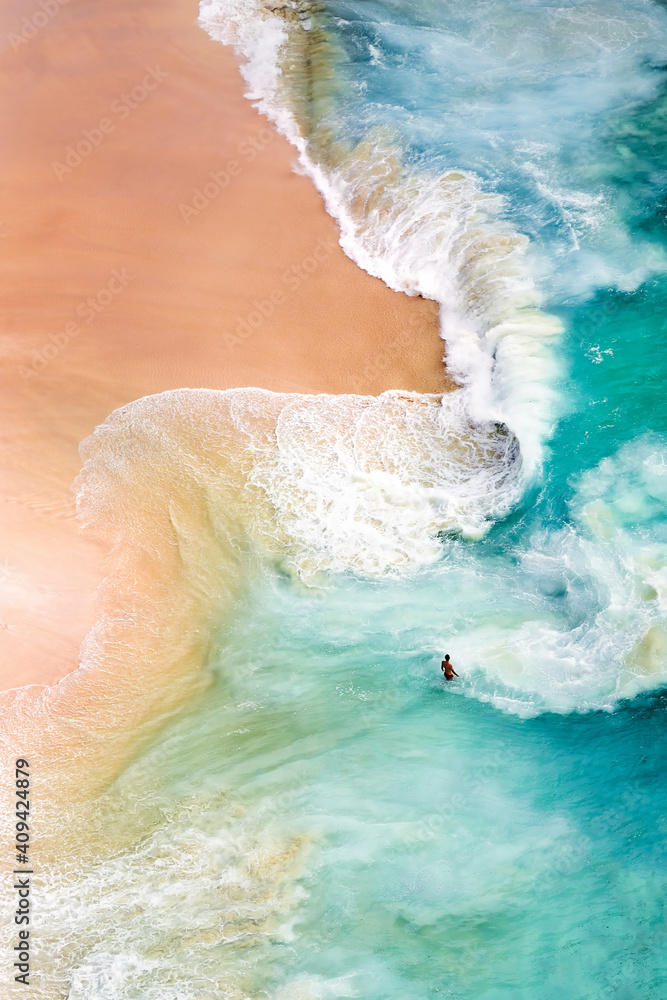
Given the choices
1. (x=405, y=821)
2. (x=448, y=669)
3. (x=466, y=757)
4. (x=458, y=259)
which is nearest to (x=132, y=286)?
(x=458, y=259)

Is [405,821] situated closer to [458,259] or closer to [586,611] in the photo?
[586,611]

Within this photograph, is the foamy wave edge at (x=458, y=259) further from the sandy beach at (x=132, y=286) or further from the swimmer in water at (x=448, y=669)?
the swimmer in water at (x=448, y=669)

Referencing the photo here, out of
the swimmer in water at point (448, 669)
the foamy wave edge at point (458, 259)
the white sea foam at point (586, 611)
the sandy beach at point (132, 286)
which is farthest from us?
the foamy wave edge at point (458, 259)

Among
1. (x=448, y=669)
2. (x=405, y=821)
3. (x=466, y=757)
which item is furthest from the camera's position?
(x=448, y=669)

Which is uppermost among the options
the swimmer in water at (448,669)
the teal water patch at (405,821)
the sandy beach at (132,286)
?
the sandy beach at (132,286)

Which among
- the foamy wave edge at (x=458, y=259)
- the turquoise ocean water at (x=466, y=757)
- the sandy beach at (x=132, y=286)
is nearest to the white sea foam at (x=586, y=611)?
the turquoise ocean water at (x=466, y=757)

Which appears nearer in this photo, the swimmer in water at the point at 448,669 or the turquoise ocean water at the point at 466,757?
the turquoise ocean water at the point at 466,757

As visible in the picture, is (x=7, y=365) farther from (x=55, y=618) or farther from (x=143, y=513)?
(x=55, y=618)
